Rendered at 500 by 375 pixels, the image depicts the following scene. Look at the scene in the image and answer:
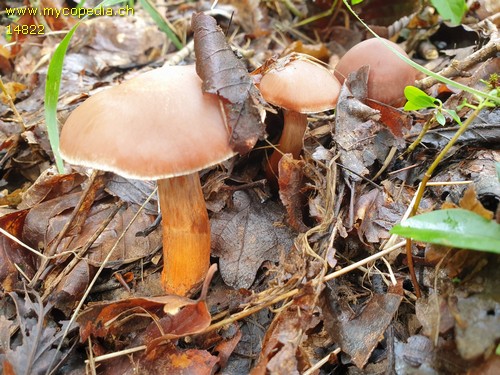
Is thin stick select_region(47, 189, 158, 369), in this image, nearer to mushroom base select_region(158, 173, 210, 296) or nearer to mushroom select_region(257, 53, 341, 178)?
mushroom base select_region(158, 173, 210, 296)

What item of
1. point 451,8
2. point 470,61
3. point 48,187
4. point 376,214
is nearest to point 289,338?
point 376,214

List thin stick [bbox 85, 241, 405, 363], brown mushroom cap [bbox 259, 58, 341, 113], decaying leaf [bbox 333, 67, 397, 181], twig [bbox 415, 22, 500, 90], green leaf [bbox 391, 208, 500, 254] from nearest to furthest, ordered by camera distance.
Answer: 1. green leaf [bbox 391, 208, 500, 254]
2. thin stick [bbox 85, 241, 405, 363]
3. brown mushroom cap [bbox 259, 58, 341, 113]
4. decaying leaf [bbox 333, 67, 397, 181]
5. twig [bbox 415, 22, 500, 90]

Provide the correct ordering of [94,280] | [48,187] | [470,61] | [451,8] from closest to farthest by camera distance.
A: [451,8], [94,280], [48,187], [470,61]

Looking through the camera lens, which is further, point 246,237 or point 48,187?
point 48,187

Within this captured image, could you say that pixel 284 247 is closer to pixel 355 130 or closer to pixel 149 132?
pixel 355 130

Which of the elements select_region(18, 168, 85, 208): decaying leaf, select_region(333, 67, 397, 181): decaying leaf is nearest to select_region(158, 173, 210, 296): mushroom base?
select_region(333, 67, 397, 181): decaying leaf

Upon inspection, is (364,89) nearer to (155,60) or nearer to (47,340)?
(47,340)
